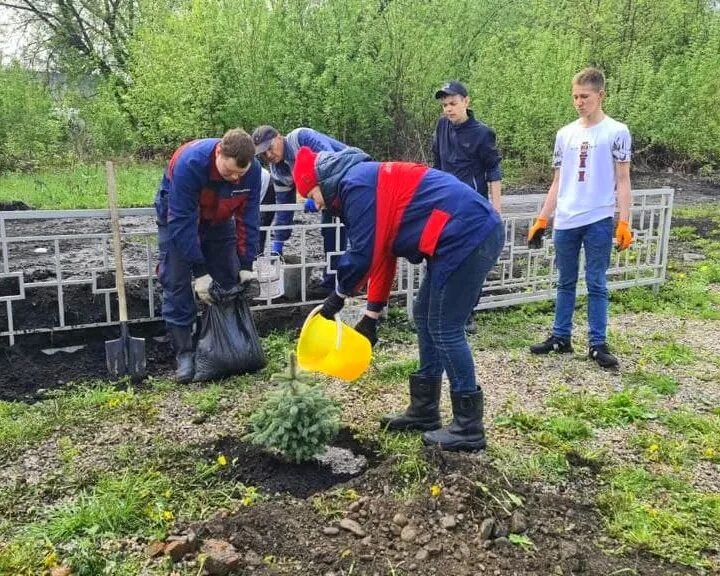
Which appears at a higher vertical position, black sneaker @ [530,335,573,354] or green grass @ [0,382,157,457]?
black sneaker @ [530,335,573,354]

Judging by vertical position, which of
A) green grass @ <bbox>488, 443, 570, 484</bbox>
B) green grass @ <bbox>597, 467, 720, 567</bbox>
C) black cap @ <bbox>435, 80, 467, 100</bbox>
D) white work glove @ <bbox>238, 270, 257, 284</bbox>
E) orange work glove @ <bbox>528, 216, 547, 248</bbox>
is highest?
black cap @ <bbox>435, 80, 467, 100</bbox>

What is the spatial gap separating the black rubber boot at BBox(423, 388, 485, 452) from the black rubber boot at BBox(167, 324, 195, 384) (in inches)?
67.1

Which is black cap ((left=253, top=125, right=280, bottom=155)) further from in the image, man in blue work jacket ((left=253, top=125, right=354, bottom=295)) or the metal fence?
the metal fence

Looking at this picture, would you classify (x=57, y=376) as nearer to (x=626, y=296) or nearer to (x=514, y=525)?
(x=514, y=525)

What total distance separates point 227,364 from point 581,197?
8.12 ft

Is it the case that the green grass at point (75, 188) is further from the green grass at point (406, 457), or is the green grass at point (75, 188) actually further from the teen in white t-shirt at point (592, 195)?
the green grass at point (406, 457)

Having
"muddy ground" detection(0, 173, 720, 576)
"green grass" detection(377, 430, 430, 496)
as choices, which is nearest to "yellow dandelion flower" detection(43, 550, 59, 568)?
"muddy ground" detection(0, 173, 720, 576)

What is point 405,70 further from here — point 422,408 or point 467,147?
point 422,408

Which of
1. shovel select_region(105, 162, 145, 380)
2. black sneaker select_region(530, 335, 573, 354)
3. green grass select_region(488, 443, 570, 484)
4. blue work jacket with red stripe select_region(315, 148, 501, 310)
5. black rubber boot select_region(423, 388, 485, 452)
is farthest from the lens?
black sneaker select_region(530, 335, 573, 354)

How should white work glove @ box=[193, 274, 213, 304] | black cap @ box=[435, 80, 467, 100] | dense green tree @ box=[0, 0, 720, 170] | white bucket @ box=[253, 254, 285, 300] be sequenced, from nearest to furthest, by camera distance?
white work glove @ box=[193, 274, 213, 304], black cap @ box=[435, 80, 467, 100], white bucket @ box=[253, 254, 285, 300], dense green tree @ box=[0, 0, 720, 170]

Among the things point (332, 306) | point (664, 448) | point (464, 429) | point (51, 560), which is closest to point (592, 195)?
point (664, 448)

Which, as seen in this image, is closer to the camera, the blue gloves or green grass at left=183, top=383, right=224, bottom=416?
green grass at left=183, top=383, right=224, bottom=416

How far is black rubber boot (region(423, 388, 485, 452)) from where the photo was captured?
3.28 meters

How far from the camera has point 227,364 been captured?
421 centimetres
